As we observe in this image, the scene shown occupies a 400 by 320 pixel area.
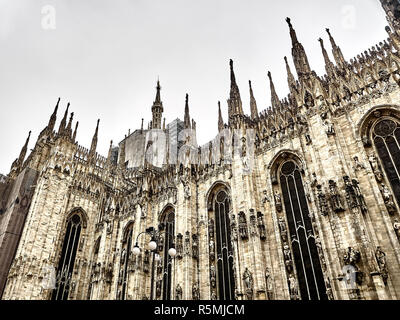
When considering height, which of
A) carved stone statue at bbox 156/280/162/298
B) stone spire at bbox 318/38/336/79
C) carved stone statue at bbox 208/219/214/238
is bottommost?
carved stone statue at bbox 156/280/162/298

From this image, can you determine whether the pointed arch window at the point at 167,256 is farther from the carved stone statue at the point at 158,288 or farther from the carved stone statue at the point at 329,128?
the carved stone statue at the point at 329,128

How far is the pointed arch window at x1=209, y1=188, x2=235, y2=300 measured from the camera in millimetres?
19500

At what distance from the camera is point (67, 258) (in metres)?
30.4

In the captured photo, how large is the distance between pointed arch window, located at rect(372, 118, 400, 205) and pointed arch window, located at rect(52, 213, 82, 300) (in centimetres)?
2849

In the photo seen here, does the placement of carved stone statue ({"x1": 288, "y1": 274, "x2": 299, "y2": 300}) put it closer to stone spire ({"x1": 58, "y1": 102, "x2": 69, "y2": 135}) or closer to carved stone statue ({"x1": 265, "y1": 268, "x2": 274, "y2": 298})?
carved stone statue ({"x1": 265, "y1": 268, "x2": 274, "y2": 298})

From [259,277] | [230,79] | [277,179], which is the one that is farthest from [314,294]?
[230,79]


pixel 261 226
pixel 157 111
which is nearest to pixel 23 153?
pixel 157 111

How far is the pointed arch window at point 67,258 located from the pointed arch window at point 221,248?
16.8 metres

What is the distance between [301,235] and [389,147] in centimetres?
655

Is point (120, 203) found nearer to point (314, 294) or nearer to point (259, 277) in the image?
point (259, 277)

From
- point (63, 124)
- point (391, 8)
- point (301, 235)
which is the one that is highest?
point (63, 124)

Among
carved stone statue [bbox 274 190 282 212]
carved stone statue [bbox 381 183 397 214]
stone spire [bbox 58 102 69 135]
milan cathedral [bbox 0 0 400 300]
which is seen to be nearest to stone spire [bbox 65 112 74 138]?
stone spire [bbox 58 102 69 135]

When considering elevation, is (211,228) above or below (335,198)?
above

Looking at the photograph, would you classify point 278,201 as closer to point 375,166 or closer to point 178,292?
point 375,166
